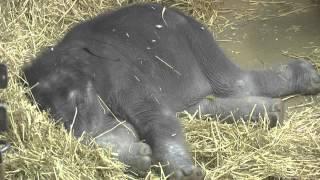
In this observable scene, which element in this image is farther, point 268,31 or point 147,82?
point 268,31

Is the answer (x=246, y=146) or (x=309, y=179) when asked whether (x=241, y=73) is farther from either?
(x=309, y=179)

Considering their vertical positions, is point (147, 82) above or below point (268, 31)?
above

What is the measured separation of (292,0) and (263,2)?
0.73 feet

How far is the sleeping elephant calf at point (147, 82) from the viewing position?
314cm

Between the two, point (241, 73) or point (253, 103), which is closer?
point (253, 103)

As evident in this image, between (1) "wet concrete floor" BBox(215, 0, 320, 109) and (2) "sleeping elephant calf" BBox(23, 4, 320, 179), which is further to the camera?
(1) "wet concrete floor" BBox(215, 0, 320, 109)

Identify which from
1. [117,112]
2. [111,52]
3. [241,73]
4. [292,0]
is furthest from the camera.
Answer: [292,0]

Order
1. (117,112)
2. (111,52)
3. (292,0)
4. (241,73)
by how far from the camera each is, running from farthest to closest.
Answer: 1. (292,0)
2. (241,73)
3. (111,52)
4. (117,112)

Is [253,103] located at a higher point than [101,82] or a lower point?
lower

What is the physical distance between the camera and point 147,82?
338 cm

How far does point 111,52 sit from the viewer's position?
3.46 meters

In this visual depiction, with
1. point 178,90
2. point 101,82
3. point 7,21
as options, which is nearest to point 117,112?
point 101,82

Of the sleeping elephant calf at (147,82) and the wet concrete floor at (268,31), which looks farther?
the wet concrete floor at (268,31)

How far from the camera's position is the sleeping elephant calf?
3.14m
